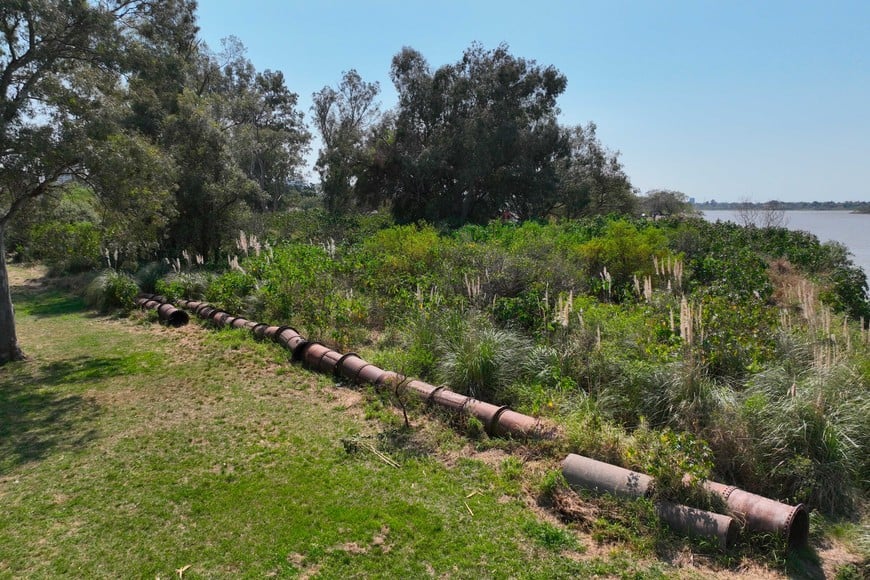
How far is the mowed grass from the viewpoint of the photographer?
3.26m

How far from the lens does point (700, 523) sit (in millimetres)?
3369

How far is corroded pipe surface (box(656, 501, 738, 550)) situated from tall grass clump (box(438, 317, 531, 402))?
2232mm

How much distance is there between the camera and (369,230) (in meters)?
19.2

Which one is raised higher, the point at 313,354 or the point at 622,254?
the point at 622,254

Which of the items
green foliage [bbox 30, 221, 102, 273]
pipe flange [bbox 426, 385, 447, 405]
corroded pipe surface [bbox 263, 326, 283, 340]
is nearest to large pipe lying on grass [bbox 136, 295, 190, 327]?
corroded pipe surface [bbox 263, 326, 283, 340]

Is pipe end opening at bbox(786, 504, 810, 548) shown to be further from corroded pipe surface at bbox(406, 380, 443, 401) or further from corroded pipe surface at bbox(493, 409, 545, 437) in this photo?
corroded pipe surface at bbox(406, 380, 443, 401)

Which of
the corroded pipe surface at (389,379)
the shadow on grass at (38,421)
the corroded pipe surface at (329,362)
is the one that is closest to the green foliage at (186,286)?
the shadow on grass at (38,421)

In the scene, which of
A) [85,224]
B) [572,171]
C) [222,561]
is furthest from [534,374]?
[572,171]

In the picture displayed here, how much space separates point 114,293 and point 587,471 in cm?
1157

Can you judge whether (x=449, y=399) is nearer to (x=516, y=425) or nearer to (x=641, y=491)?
(x=516, y=425)

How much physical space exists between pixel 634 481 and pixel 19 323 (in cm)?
1236

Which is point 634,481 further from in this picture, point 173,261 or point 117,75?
point 173,261

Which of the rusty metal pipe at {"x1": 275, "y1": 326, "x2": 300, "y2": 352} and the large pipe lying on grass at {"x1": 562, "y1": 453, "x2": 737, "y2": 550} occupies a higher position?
the rusty metal pipe at {"x1": 275, "y1": 326, "x2": 300, "y2": 352}

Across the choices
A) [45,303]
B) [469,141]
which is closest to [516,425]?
[45,303]
